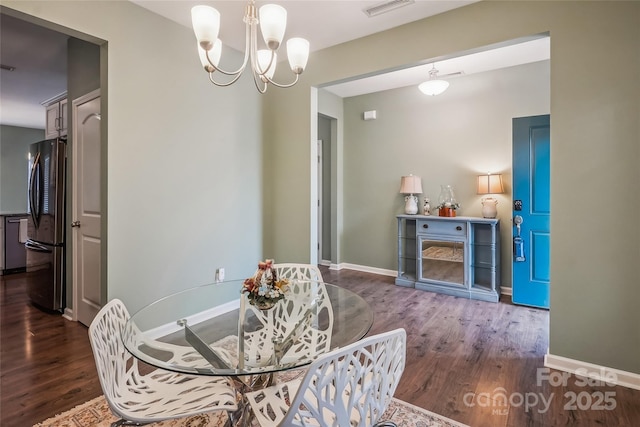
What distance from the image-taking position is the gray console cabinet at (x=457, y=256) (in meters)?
3.87

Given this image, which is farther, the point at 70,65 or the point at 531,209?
the point at 531,209

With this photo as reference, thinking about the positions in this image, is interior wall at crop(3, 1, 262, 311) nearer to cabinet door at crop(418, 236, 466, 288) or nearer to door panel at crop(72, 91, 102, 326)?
door panel at crop(72, 91, 102, 326)

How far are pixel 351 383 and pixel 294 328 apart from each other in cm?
70

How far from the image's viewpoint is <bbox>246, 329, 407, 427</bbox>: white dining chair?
94 cm

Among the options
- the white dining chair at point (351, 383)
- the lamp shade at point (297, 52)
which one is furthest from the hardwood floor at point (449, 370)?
the lamp shade at point (297, 52)

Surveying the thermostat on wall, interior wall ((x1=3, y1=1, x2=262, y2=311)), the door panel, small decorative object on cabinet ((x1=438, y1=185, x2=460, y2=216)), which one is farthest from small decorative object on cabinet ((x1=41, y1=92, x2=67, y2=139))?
small decorative object on cabinet ((x1=438, y1=185, x2=460, y2=216))

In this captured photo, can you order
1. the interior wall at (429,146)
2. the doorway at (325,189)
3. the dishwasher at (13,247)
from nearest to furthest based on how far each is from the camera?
the interior wall at (429,146)
the dishwasher at (13,247)
the doorway at (325,189)

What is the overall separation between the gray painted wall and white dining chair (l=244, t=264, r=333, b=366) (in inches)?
261

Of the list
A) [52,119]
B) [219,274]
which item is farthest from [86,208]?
[52,119]

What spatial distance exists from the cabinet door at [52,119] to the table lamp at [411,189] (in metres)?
4.32

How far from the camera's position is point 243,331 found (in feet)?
5.37

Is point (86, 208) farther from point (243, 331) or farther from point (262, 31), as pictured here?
point (262, 31)

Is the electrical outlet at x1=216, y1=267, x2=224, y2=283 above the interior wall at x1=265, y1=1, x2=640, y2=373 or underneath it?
underneath

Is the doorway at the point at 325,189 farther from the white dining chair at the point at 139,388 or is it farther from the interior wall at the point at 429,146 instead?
the white dining chair at the point at 139,388
